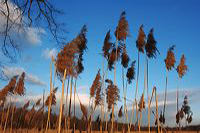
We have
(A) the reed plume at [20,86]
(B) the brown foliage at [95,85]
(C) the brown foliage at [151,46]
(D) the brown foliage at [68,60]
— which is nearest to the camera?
(D) the brown foliage at [68,60]

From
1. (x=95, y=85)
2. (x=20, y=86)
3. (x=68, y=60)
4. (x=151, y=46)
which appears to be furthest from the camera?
(x=20, y=86)

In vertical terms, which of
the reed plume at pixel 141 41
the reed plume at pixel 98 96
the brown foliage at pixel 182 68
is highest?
the reed plume at pixel 141 41

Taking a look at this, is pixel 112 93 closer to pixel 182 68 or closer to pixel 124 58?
pixel 124 58

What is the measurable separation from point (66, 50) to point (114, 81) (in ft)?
6.71

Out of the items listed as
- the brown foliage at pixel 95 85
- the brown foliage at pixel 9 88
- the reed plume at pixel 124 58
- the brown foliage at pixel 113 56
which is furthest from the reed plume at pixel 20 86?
the reed plume at pixel 124 58

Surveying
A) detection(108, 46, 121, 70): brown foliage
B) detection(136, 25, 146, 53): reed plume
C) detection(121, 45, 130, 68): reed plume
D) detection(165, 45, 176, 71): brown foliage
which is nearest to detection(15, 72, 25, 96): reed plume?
detection(108, 46, 121, 70): brown foliage

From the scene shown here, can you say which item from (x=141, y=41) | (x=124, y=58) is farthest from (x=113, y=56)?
(x=141, y=41)

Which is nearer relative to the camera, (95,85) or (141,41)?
(141,41)

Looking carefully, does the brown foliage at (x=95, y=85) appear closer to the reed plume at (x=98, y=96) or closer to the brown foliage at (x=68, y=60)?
the reed plume at (x=98, y=96)

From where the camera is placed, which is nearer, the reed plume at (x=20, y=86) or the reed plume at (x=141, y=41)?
the reed plume at (x=141, y=41)

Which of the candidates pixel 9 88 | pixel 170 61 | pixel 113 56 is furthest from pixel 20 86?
pixel 170 61

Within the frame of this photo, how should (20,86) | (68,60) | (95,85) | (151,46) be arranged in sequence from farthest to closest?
(20,86)
(95,85)
(151,46)
(68,60)

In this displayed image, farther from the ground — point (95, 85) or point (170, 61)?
point (170, 61)

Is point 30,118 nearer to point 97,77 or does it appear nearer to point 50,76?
point 97,77
